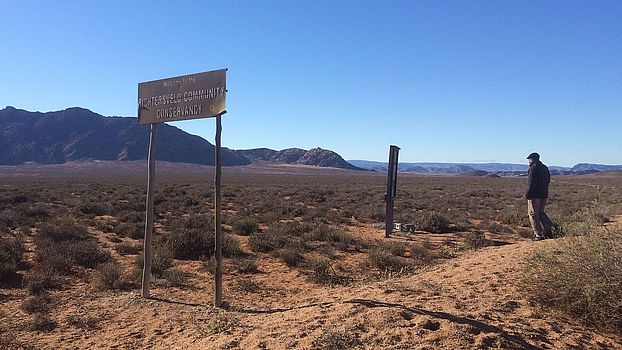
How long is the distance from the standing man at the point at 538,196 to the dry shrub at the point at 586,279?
4.49 m

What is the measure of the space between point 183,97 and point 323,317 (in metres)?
3.59

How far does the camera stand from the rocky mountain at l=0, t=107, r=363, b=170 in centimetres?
12062

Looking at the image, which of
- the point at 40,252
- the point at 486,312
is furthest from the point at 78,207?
the point at 486,312

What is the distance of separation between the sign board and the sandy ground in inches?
106

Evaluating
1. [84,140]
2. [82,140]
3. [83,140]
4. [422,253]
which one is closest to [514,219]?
[422,253]

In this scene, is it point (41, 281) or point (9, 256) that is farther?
point (9, 256)

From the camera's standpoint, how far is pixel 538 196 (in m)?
9.73

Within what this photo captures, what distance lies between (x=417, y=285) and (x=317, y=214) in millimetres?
11620

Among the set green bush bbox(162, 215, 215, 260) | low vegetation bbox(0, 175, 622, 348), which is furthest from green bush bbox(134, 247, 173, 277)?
green bush bbox(162, 215, 215, 260)

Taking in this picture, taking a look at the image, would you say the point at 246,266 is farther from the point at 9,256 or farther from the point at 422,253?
the point at 9,256

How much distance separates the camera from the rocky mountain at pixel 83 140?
396ft

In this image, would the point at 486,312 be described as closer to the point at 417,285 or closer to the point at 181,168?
the point at 417,285

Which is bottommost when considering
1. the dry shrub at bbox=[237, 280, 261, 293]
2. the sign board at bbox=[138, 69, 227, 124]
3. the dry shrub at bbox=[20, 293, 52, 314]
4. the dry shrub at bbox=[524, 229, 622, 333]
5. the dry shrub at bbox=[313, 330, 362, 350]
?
the dry shrub at bbox=[20, 293, 52, 314]

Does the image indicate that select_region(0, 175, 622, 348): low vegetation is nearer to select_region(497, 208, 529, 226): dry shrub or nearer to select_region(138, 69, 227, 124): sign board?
select_region(497, 208, 529, 226): dry shrub
